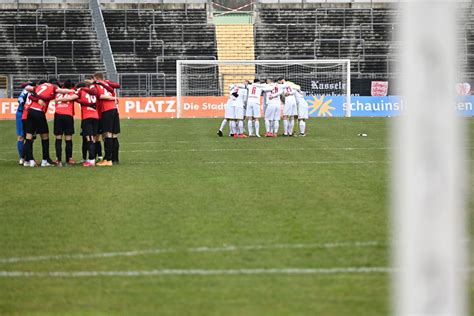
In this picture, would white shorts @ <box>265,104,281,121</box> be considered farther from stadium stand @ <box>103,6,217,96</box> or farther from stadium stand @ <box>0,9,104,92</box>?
stadium stand @ <box>103,6,217,96</box>

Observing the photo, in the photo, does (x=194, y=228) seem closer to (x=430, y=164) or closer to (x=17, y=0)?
(x=430, y=164)

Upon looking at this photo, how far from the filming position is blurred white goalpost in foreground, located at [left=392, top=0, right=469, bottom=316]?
1.91 meters

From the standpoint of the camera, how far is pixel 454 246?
1968mm

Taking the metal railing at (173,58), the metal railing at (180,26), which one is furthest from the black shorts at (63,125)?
the metal railing at (180,26)

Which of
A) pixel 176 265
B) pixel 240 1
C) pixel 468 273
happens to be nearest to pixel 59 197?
pixel 176 265

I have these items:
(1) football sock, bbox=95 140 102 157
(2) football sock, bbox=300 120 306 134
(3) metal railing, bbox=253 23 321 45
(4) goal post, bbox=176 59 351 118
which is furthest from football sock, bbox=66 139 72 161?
(3) metal railing, bbox=253 23 321 45

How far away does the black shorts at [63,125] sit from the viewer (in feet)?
68.4

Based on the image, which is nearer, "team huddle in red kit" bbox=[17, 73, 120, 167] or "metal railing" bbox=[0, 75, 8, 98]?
"team huddle in red kit" bbox=[17, 73, 120, 167]

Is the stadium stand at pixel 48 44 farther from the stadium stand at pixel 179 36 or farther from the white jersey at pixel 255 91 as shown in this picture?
the white jersey at pixel 255 91

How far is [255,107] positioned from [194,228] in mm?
22406

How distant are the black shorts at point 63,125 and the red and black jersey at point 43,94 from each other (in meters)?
0.40

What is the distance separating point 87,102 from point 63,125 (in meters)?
0.85

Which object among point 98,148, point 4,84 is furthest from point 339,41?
point 98,148

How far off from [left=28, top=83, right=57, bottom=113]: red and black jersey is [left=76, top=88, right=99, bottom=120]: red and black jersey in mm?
619
